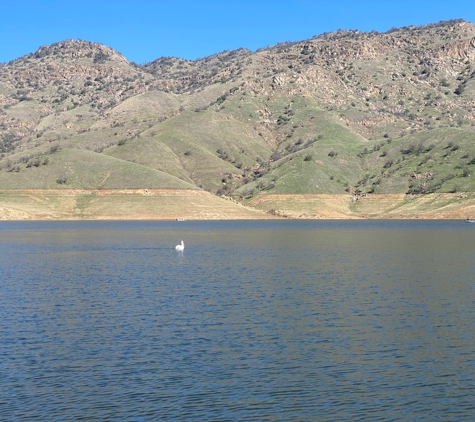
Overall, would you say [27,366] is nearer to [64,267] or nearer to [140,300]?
[140,300]

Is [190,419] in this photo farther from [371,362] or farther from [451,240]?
[451,240]

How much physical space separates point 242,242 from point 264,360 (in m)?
90.4

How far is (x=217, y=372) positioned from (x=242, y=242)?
92.6 m

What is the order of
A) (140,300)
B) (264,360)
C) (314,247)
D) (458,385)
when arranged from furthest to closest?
(314,247) < (140,300) < (264,360) < (458,385)

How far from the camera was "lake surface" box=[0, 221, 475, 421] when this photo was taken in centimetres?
2831

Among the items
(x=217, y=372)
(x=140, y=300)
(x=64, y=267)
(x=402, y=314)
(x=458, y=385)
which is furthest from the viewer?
(x=64, y=267)

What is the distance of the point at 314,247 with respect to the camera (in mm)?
112062

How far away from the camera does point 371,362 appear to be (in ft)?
113

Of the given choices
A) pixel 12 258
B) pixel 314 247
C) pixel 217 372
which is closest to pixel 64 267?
pixel 12 258

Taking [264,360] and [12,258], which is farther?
[12,258]

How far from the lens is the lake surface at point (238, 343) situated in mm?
28312

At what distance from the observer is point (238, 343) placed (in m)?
38.6

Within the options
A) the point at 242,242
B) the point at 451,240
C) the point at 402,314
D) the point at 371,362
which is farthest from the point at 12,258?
the point at 451,240

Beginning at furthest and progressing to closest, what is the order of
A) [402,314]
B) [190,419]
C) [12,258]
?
[12,258]
[402,314]
[190,419]
